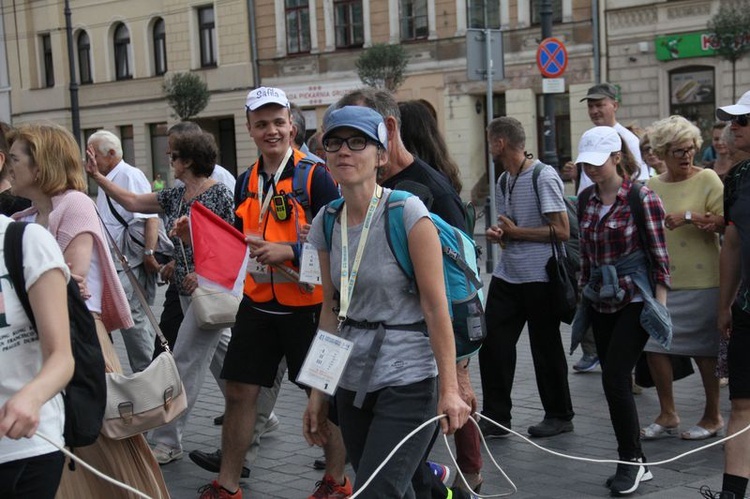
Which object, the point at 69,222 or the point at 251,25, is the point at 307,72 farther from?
the point at 69,222

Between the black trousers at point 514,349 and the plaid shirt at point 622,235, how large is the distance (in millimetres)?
761

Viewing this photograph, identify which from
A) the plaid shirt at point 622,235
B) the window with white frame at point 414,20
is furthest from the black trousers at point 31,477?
the window with white frame at point 414,20

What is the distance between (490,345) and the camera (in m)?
6.93

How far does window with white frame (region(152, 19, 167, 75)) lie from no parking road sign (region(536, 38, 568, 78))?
2764 centimetres

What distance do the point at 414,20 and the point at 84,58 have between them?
16.8m

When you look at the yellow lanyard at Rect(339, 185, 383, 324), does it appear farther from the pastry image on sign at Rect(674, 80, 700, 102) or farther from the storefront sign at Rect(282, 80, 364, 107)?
the storefront sign at Rect(282, 80, 364, 107)

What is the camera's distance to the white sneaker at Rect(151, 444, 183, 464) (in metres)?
6.49

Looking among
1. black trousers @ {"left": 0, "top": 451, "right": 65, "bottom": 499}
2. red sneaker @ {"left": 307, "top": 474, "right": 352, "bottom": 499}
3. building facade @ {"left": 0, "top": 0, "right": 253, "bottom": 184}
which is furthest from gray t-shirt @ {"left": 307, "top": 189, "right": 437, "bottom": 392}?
building facade @ {"left": 0, "top": 0, "right": 253, "bottom": 184}

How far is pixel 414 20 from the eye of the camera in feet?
117

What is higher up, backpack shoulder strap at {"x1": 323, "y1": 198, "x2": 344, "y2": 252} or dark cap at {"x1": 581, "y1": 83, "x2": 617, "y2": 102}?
dark cap at {"x1": 581, "y1": 83, "x2": 617, "y2": 102}

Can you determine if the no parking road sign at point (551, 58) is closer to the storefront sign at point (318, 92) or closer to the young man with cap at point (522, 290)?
the young man with cap at point (522, 290)

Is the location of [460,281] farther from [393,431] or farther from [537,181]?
[537,181]

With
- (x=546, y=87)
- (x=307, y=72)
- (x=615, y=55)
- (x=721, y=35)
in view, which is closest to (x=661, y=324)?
(x=546, y=87)

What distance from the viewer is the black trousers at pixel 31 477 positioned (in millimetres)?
3078
